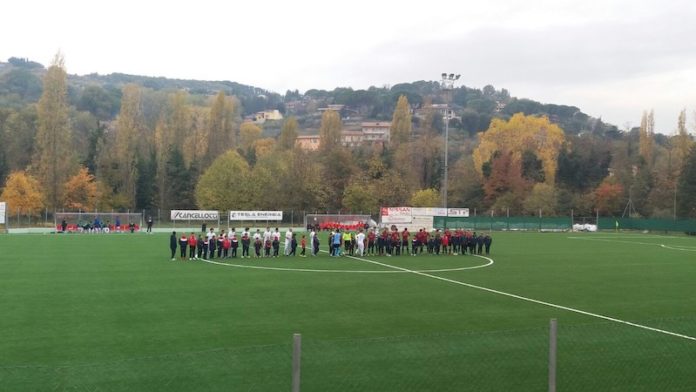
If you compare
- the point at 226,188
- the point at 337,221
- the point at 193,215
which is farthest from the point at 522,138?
the point at 193,215

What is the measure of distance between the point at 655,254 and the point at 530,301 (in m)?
22.4

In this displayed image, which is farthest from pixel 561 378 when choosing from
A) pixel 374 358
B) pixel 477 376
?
pixel 374 358

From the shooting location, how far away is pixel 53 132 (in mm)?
66250

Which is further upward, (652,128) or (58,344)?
(652,128)

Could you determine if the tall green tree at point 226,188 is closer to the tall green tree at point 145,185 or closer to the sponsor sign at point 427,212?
the tall green tree at point 145,185

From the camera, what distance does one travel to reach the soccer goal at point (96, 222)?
53594 millimetres

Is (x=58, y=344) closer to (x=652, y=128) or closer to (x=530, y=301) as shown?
(x=530, y=301)

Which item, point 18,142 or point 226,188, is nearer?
point 226,188

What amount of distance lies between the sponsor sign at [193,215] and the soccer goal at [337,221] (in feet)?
29.1

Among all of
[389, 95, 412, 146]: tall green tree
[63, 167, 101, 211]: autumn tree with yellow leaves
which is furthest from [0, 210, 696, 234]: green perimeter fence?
[389, 95, 412, 146]: tall green tree

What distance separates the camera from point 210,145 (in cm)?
9075

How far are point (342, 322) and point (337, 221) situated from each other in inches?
1962

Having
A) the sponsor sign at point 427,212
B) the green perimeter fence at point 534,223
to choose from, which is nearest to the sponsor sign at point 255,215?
the sponsor sign at point 427,212

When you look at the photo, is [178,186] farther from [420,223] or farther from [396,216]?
[420,223]
